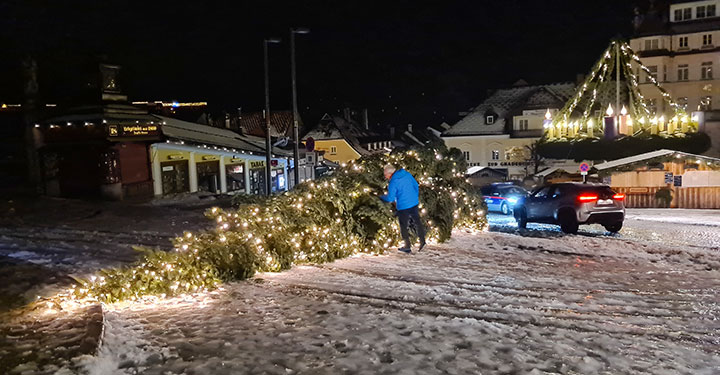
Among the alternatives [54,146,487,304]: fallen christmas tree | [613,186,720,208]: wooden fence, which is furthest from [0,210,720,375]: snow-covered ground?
[613,186,720,208]: wooden fence

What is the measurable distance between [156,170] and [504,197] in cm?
1691

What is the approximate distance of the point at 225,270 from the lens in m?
8.18

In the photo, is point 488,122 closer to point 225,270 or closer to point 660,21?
point 660,21

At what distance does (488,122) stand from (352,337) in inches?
2302

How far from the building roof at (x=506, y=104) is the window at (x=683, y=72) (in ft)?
33.6

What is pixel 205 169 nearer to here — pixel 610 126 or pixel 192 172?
pixel 192 172

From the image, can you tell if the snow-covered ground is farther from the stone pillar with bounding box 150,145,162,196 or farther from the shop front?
the shop front

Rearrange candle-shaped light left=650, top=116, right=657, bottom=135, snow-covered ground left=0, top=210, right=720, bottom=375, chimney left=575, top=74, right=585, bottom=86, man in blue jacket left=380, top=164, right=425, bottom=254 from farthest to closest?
chimney left=575, top=74, right=585, bottom=86, candle-shaped light left=650, top=116, right=657, bottom=135, man in blue jacket left=380, top=164, right=425, bottom=254, snow-covered ground left=0, top=210, right=720, bottom=375

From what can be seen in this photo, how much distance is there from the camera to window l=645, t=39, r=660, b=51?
55.3 meters

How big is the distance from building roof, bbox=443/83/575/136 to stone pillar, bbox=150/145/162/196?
41.3m

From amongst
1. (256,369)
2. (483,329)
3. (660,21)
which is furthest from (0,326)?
(660,21)

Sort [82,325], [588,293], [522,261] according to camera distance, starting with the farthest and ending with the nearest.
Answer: [522,261], [588,293], [82,325]

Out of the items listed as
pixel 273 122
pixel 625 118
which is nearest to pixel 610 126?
pixel 625 118

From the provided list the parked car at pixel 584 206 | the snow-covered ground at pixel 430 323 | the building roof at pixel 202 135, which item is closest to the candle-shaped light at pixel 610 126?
the building roof at pixel 202 135
